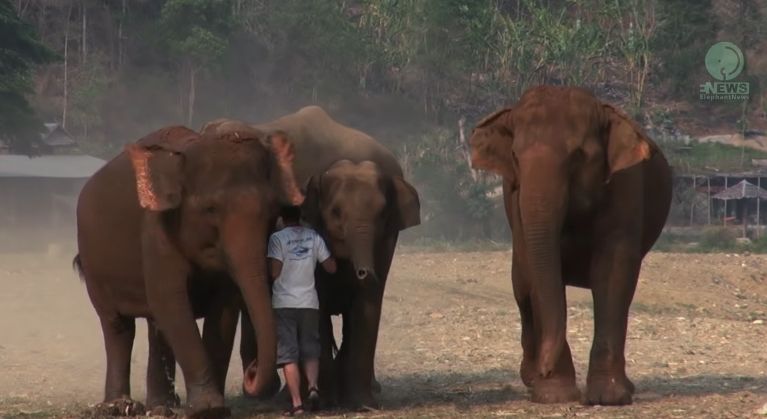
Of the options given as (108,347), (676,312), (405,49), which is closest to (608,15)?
(405,49)

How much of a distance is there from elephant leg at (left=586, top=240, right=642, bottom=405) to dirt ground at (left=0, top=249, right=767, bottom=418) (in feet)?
1.21

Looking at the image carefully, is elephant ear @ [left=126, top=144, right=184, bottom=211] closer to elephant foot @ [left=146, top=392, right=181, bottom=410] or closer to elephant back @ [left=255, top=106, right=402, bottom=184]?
elephant foot @ [left=146, top=392, right=181, bottom=410]

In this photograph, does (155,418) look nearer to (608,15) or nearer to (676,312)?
(676,312)

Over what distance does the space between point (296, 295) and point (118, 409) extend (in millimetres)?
1522

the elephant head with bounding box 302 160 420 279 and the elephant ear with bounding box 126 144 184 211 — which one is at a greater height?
the elephant ear with bounding box 126 144 184 211

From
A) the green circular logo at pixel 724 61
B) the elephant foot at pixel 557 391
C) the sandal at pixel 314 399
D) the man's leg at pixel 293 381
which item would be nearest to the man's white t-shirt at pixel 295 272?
the man's leg at pixel 293 381

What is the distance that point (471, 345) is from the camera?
721 inches

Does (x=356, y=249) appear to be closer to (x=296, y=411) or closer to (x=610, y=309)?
(x=296, y=411)

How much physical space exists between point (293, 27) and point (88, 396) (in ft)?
197

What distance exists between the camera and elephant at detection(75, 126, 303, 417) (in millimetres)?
10664

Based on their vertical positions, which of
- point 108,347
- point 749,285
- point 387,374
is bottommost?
point 749,285

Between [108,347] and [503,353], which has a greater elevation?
[108,347]

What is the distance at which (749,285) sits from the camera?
3111cm

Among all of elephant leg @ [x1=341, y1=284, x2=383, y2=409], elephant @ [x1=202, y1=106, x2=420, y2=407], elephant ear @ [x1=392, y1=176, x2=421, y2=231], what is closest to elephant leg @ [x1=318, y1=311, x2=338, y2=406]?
elephant @ [x1=202, y1=106, x2=420, y2=407]
